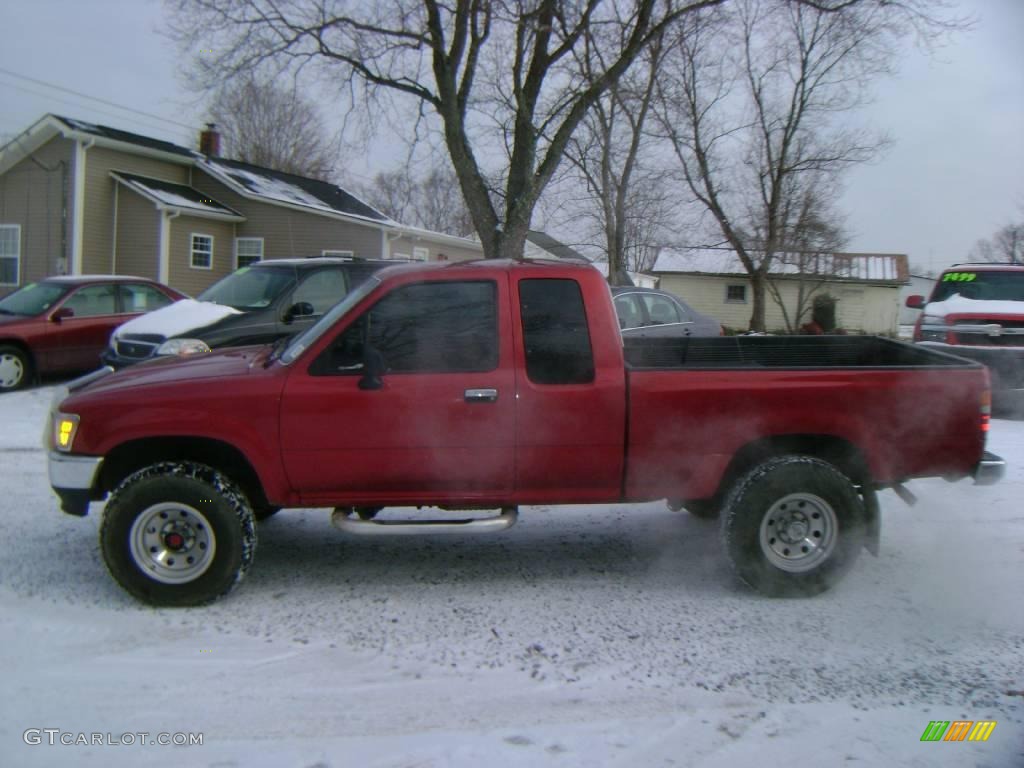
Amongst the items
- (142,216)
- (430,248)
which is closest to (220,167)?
(142,216)

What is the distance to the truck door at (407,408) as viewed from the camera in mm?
4625

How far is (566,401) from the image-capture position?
15.4 feet

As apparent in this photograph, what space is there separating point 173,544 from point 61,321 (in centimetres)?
862

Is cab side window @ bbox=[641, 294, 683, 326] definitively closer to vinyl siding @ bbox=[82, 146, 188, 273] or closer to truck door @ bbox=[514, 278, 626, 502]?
truck door @ bbox=[514, 278, 626, 502]

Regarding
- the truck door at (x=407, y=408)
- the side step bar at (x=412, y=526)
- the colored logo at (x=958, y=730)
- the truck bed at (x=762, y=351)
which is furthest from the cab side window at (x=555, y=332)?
the colored logo at (x=958, y=730)

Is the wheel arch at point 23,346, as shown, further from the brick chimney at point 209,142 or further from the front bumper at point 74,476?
the brick chimney at point 209,142

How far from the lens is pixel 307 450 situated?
4641 millimetres

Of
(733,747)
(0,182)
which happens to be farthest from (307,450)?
(0,182)

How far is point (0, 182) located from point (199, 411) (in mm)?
21531

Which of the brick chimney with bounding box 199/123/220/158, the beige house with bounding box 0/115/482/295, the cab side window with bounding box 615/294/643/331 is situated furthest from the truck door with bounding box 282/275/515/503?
the brick chimney with bounding box 199/123/220/158

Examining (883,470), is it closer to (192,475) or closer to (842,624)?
(842,624)

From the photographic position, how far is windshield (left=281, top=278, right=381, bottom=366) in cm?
481

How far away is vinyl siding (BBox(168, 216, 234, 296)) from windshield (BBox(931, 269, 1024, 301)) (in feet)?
55.9

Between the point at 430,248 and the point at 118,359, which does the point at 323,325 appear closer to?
the point at 118,359
